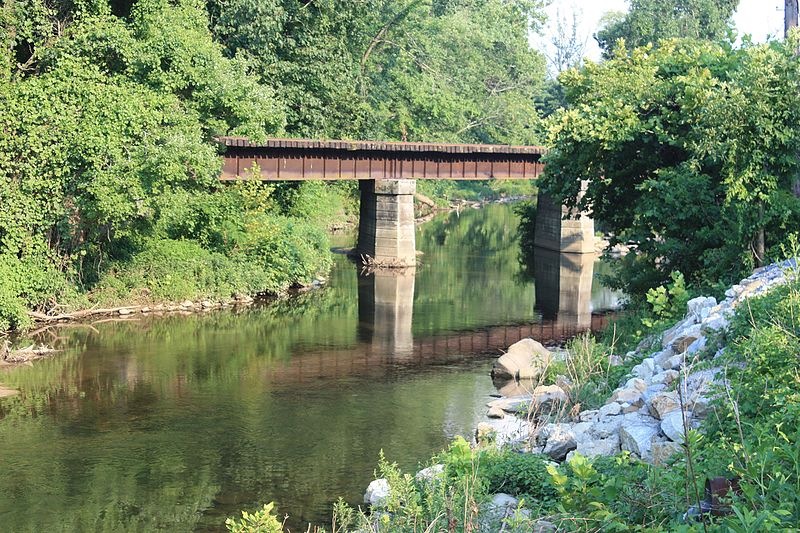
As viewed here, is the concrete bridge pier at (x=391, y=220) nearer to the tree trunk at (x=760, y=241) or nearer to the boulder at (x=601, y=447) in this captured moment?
the tree trunk at (x=760, y=241)

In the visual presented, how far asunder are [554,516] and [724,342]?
6.78m

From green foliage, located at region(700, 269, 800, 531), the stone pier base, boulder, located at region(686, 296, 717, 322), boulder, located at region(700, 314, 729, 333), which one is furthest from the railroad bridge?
green foliage, located at region(700, 269, 800, 531)

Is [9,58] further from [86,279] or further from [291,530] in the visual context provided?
[291,530]

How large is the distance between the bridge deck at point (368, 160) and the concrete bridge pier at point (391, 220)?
0.85 m

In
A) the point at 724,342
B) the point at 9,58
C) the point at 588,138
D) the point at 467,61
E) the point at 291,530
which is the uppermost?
the point at 467,61

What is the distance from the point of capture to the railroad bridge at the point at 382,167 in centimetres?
4234

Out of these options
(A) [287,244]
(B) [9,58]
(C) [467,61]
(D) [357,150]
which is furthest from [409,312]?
(C) [467,61]

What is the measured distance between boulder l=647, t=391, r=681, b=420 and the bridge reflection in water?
13.3m

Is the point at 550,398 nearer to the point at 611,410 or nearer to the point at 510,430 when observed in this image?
the point at 510,430

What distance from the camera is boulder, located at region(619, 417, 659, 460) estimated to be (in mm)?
14328

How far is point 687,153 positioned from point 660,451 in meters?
16.2

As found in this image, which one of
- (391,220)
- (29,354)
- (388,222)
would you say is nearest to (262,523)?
(29,354)

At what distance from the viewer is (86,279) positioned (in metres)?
35.8

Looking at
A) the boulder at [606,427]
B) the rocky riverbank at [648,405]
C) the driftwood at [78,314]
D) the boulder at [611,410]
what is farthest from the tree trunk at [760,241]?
the driftwood at [78,314]
